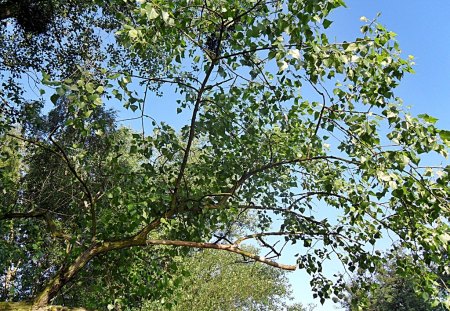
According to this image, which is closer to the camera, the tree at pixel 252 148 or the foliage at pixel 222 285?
the tree at pixel 252 148

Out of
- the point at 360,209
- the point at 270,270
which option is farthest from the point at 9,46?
the point at 270,270

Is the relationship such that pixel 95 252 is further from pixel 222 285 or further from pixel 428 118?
pixel 222 285

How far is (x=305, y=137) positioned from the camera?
5246 mm

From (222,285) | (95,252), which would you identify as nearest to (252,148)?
(95,252)

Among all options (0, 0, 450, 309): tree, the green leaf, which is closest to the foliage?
(0, 0, 450, 309): tree

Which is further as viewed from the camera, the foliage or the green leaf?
the foliage

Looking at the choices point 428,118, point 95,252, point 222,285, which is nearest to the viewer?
point 428,118

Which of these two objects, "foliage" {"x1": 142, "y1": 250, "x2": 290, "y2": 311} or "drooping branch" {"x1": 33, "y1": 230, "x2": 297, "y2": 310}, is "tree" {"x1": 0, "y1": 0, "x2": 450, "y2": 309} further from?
"foliage" {"x1": 142, "y1": 250, "x2": 290, "y2": 311}

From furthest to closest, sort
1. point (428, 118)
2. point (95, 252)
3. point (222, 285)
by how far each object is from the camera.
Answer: point (222, 285) → point (95, 252) → point (428, 118)

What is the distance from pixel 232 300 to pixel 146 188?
16.9 metres

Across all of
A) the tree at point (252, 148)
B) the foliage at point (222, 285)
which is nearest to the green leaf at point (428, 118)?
the tree at point (252, 148)

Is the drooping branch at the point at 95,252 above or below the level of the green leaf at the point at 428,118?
below

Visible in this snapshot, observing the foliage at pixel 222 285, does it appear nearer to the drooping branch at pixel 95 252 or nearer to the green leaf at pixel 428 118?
the drooping branch at pixel 95 252

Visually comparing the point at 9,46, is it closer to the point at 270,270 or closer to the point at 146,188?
the point at 146,188
